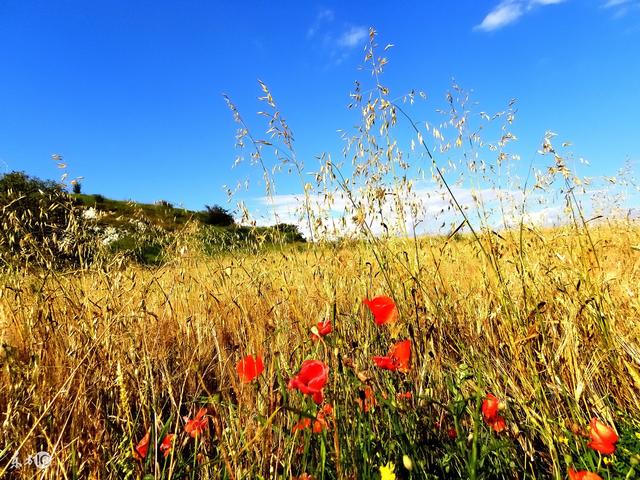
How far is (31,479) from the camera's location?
102 cm

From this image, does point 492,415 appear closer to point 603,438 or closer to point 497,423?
point 497,423

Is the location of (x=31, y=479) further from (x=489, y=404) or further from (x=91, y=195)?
(x=91, y=195)

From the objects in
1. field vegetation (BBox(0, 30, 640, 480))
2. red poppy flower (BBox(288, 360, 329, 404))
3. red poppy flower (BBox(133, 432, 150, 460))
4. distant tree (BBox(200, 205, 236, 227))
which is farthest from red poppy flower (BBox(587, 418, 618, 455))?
distant tree (BBox(200, 205, 236, 227))

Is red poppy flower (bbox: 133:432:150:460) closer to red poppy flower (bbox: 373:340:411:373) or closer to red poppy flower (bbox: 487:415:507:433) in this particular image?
red poppy flower (bbox: 373:340:411:373)

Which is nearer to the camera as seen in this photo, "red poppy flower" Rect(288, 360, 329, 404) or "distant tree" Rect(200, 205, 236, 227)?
"red poppy flower" Rect(288, 360, 329, 404)

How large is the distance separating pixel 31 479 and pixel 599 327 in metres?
1.83

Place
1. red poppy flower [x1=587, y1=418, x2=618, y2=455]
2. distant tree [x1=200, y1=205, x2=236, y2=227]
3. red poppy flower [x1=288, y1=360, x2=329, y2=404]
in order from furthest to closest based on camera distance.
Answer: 1. distant tree [x1=200, y1=205, x2=236, y2=227]
2. red poppy flower [x1=587, y1=418, x2=618, y2=455]
3. red poppy flower [x1=288, y1=360, x2=329, y2=404]

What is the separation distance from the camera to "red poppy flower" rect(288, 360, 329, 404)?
0.78m

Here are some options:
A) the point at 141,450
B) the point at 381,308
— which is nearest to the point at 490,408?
the point at 381,308

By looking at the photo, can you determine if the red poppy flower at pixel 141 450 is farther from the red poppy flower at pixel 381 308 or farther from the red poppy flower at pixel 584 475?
the red poppy flower at pixel 584 475

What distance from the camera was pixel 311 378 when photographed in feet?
2.67


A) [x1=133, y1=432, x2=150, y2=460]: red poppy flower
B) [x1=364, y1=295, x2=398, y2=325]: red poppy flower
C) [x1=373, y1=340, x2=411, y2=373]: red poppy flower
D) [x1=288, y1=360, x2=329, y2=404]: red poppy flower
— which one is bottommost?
[x1=133, y1=432, x2=150, y2=460]: red poppy flower

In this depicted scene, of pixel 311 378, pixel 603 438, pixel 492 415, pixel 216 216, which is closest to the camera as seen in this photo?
pixel 311 378

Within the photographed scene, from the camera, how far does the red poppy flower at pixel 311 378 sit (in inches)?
30.6
